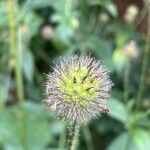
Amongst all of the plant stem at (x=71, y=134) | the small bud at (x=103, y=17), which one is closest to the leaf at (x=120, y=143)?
the small bud at (x=103, y=17)

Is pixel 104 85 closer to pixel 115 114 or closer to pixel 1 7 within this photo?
pixel 115 114

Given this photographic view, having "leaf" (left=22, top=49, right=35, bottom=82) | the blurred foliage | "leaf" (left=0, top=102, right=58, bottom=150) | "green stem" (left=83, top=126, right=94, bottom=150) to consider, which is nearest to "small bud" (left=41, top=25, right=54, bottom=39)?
the blurred foliage

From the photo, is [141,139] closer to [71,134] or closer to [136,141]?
[136,141]

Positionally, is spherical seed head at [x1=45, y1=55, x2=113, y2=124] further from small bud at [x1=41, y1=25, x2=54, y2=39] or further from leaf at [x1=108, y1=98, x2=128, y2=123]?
small bud at [x1=41, y1=25, x2=54, y2=39]

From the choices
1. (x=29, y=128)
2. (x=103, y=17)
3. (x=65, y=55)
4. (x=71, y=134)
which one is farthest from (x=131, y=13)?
(x=71, y=134)

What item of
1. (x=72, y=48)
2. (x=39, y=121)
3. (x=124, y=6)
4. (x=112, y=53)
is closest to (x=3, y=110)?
(x=39, y=121)
